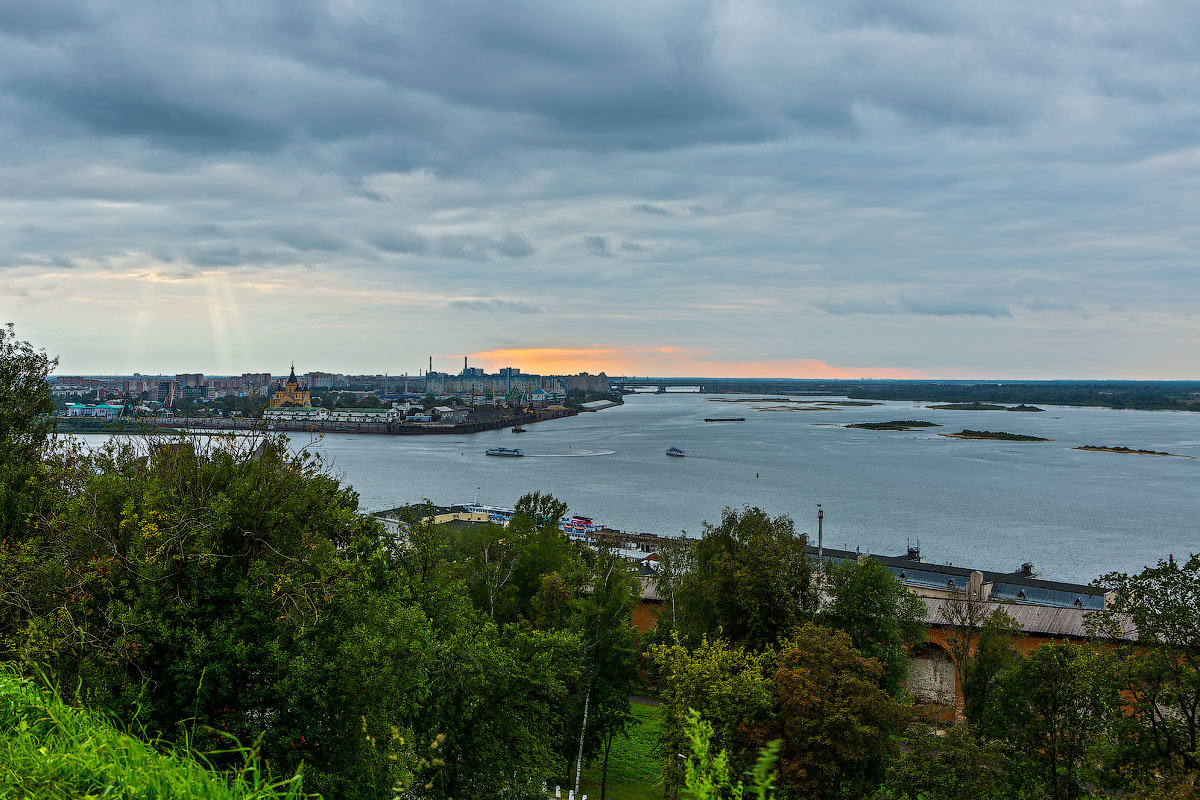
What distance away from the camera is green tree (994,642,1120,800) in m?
9.71

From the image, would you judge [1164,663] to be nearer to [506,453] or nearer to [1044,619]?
[1044,619]

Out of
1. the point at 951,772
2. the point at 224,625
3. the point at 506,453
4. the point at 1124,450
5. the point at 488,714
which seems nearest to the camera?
the point at 224,625

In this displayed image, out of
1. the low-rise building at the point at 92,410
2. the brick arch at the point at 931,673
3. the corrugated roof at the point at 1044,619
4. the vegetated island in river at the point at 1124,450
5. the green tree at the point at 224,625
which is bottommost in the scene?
the brick arch at the point at 931,673

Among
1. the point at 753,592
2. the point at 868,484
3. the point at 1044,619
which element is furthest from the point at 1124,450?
the point at 753,592

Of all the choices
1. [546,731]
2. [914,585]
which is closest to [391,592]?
[546,731]

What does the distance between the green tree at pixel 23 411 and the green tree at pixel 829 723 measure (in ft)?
30.5

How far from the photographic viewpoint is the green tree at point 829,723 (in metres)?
9.05

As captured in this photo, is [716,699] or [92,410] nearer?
[716,699]

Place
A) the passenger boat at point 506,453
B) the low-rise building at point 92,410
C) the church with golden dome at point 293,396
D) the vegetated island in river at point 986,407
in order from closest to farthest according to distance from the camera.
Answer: the passenger boat at point 506,453, the low-rise building at point 92,410, the church with golden dome at point 293,396, the vegetated island in river at point 986,407

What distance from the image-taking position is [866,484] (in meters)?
52.0

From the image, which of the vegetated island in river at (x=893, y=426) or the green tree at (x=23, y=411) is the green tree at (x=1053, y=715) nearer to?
the green tree at (x=23, y=411)

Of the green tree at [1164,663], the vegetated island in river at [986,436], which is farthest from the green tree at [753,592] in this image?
the vegetated island in river at [986,436]

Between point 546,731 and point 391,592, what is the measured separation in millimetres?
3407

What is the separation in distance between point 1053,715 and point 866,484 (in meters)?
43.9
